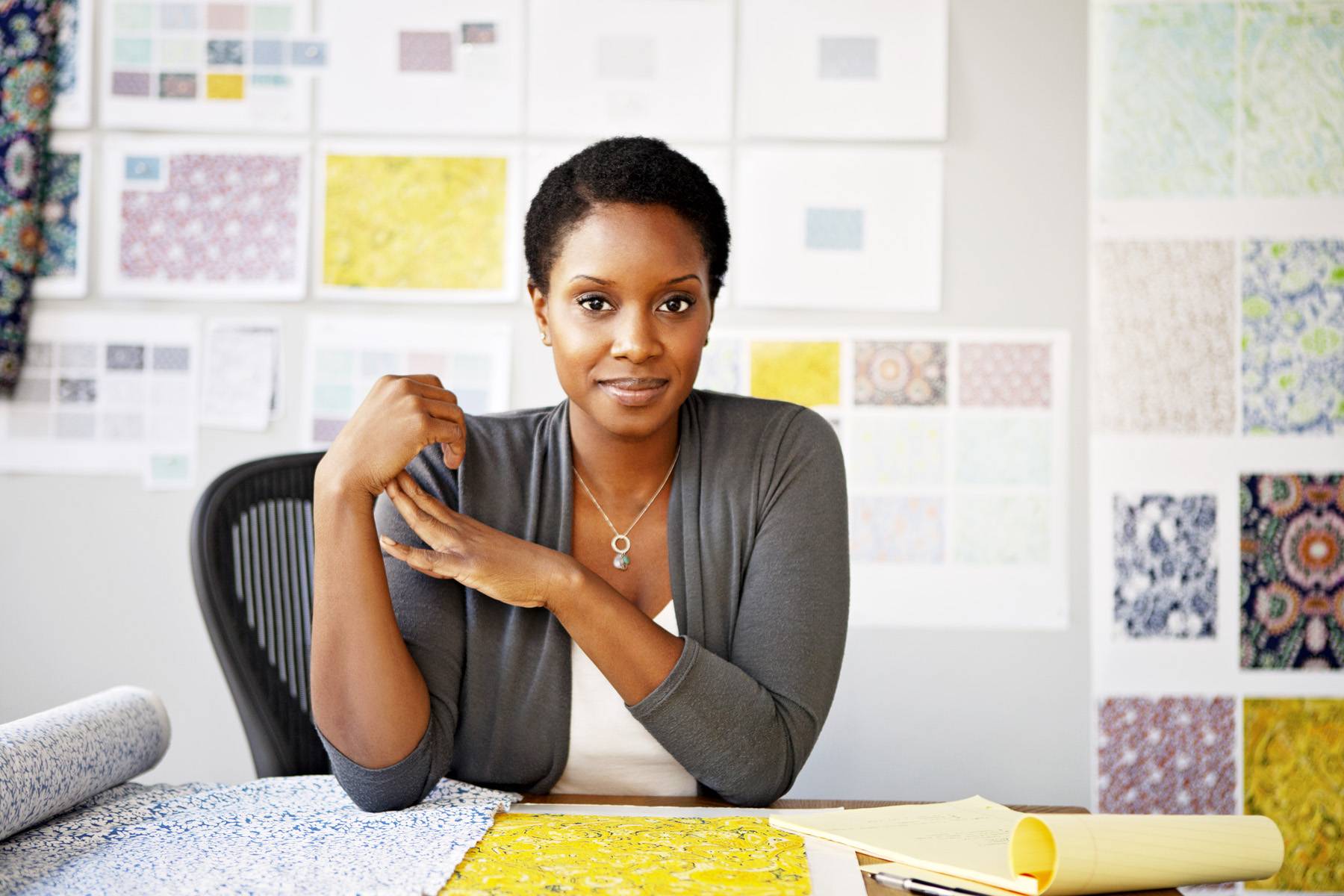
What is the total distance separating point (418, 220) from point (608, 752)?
1.60m

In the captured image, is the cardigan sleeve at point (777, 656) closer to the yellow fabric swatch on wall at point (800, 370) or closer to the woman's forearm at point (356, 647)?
the woman's forearm at point (356, 647)

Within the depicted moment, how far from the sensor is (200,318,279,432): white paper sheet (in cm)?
253

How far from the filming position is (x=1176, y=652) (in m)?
2.46

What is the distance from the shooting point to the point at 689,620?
1312 mm

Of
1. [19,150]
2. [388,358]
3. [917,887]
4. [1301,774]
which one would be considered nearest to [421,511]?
[917,887]

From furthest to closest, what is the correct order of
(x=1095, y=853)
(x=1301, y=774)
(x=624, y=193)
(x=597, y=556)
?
(x=1301, y=774) → (x=597, y=556) → (x=624, y=193) → (x=1095, y=853)

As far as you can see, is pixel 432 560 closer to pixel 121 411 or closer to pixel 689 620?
pixel 689 620

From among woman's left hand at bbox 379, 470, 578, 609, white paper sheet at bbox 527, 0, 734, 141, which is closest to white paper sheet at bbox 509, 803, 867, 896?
woman's left hand at bbox 379, 470, 578, 609

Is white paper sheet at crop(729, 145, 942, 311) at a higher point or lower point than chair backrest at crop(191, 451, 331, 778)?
higher

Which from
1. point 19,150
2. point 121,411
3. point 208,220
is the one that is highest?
point 19,150

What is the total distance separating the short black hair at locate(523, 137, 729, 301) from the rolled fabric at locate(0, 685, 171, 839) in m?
0.66

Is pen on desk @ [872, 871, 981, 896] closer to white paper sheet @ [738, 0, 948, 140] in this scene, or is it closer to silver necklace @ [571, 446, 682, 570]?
silver necklace @ [571, 446, 682, 570]

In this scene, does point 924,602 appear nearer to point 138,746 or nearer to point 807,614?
point 807,614

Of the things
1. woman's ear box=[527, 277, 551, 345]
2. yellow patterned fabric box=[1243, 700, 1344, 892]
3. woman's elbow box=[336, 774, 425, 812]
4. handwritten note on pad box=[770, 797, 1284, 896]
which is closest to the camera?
handwritten note on pad box=[770, 797, 1284, 896]
